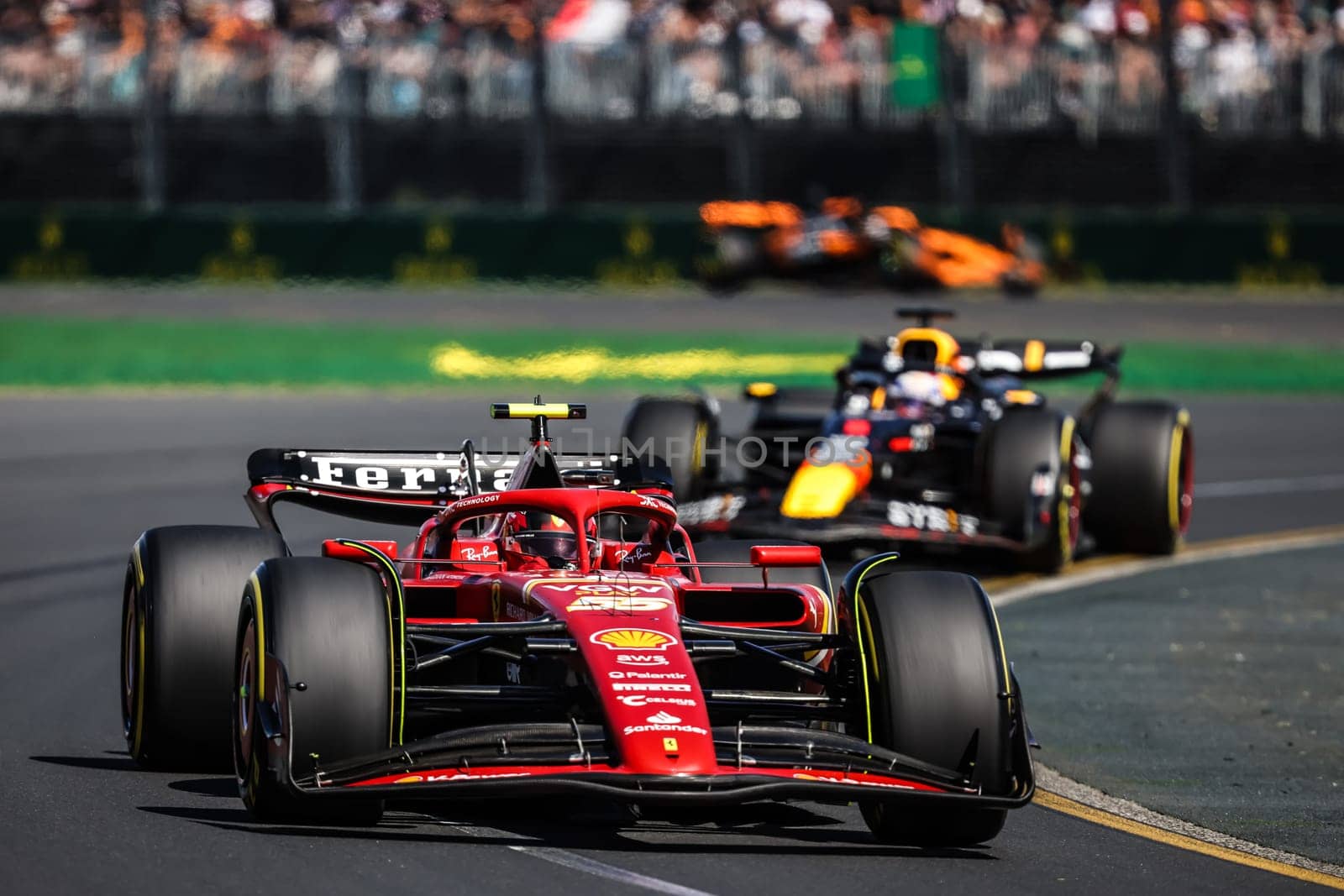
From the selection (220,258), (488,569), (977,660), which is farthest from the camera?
(220,258)

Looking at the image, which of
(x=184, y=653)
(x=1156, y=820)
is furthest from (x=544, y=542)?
(x=1156, y=820)

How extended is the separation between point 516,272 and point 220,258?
4.21m

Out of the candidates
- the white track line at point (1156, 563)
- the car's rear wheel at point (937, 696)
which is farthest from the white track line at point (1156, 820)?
the white track line at point (1156, 563)

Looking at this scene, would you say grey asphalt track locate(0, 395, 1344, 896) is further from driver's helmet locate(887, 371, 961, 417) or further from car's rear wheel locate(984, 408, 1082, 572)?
driver's helmet locate(887, 371, 961, 417)

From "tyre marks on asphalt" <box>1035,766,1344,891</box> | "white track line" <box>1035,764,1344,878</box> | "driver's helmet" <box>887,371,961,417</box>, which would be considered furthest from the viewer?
"driver's helmet" <box>887,371,961,417</box>

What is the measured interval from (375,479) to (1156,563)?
7.03m

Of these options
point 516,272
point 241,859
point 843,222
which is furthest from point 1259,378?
point 241,859

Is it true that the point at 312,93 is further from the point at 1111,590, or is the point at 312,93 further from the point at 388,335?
the point at 1111,590

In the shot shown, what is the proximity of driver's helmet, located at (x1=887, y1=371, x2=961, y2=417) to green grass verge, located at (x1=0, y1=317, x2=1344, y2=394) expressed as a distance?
1166cm

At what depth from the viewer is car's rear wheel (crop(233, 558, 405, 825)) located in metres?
6.71

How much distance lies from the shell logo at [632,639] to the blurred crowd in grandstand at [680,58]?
2802 cm

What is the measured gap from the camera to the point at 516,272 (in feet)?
112

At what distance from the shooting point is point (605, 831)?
7.19 metres

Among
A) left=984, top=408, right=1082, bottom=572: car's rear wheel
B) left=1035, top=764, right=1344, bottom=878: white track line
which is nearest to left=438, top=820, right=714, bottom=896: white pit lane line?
left=1035, top=764, right=1344, bottom=878: white track line
